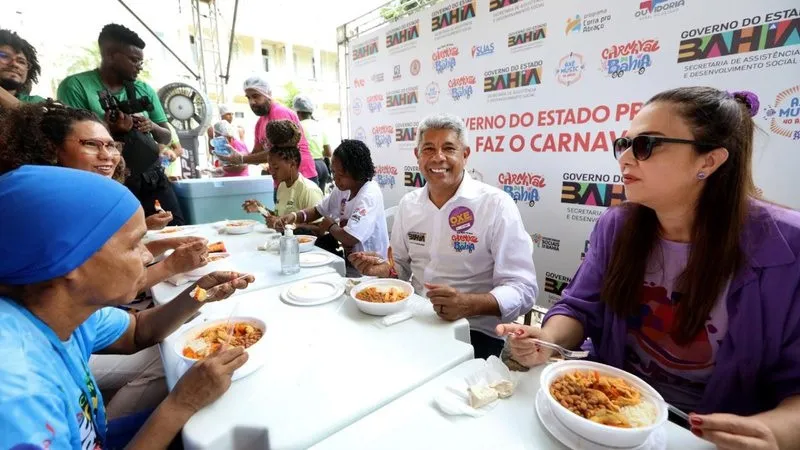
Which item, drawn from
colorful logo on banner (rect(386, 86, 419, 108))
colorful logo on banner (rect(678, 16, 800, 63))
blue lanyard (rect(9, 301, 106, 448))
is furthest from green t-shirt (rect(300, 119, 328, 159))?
blue lanyard (rect(9, 301, 106, 448))

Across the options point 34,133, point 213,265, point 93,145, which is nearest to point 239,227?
point 213,265

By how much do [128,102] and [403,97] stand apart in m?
2.75

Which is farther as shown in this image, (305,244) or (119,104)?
(119,104)

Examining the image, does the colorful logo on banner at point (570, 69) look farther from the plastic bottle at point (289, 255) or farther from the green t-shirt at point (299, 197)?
the green t-shirt at point (299, 197)

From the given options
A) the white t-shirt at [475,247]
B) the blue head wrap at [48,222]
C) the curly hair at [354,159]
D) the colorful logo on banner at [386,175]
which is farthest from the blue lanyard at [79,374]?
the colorful logo on banner at [386,175]

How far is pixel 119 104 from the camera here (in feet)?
9.72

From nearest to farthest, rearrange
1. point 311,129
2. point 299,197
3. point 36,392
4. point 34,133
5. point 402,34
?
point 36,392 → point 34,133 → point 299,197 → point 402,34 → point 311,129

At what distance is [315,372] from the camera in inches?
41.8

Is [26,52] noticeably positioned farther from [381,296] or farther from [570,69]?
[570,69]

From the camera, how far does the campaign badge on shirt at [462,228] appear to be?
194 centimetres

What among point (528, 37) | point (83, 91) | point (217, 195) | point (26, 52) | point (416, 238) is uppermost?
point (528, 37)

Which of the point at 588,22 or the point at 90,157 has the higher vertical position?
the point at 588,22

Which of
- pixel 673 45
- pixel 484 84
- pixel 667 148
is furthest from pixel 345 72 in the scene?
pixel 667 148

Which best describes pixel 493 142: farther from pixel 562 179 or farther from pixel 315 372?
pixel 315 372
